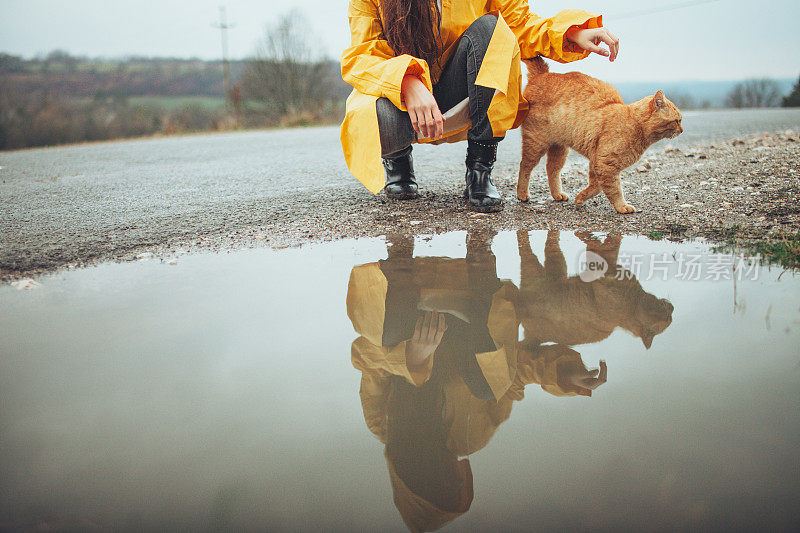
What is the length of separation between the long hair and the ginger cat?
1.92ft

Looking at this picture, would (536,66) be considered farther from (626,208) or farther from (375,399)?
(375,399)

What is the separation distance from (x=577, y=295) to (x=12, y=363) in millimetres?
1683

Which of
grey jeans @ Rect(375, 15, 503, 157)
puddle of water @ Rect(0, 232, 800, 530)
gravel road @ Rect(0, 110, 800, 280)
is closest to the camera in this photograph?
puddle of water @ Rect(0, 232, 800, 530)

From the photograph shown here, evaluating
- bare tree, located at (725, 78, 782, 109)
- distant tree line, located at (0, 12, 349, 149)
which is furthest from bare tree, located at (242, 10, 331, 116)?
bare tree, located at (725, 78, 782, 109)

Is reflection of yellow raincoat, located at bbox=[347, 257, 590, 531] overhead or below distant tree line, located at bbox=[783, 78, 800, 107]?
below

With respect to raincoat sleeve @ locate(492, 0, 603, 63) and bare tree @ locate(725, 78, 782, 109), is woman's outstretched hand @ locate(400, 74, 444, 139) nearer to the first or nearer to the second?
raincoat sleeve @ locate(492, 0, 603, 63)

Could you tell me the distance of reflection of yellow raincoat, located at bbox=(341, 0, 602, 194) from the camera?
257cm

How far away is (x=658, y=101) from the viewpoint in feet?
7.95

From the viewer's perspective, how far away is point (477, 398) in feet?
3.78

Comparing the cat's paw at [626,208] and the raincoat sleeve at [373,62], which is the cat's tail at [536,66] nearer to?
the raincoat sleeve at [373,62]

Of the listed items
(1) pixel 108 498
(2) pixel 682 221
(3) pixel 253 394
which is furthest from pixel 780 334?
(1) pixel 108 498

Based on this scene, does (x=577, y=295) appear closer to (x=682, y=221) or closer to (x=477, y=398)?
(x=477, y=398)

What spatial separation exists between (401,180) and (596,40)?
4.45 ft

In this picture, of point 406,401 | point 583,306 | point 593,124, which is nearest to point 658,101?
point 593,124
